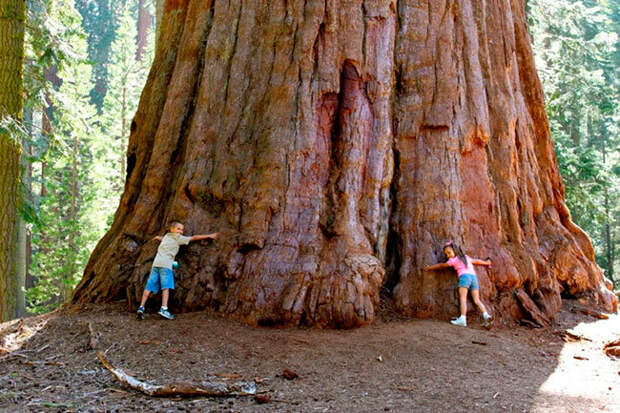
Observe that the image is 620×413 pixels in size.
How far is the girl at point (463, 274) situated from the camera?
6395 millimetres

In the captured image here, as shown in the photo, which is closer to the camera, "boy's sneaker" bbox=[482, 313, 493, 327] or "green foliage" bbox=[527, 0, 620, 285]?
"boy's sneaker" bbox=[482, 313, 493, 327]

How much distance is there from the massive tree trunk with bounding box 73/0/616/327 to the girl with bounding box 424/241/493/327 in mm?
168

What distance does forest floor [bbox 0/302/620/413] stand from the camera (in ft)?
13.3

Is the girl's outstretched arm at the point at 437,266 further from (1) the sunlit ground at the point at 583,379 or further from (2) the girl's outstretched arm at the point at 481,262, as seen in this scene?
(1) the sunlit ground at the point at 583,379

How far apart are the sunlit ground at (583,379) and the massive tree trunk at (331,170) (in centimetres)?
76

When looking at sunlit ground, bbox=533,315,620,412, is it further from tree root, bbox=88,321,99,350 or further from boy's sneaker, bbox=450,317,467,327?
tree root, bbox=88,321,99,350

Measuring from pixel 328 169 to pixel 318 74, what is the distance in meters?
1.12

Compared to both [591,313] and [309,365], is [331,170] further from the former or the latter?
[591,313]

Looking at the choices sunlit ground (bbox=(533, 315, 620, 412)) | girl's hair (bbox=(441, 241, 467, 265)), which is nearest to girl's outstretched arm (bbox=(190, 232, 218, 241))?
girl's hair (bbox=(441, 241, 467, 265))

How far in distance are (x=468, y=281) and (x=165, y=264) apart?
3.37 m

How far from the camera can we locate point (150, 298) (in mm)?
6352

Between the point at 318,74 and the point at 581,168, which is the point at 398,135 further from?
the point at 581,168

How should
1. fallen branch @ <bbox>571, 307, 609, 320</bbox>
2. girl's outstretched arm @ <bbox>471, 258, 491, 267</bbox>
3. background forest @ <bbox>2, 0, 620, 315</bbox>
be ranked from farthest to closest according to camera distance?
1. background forest @ <bbox>2, 0, 620, 315</bbox>
2. fallen branch @ <bbox>571, 307, 609, 320</bbox>
3. girl's outstretched arm @ <bbox>471, 258, 491, 267</bbox>

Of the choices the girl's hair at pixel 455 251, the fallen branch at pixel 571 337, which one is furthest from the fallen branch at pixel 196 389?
the fallen branch at pixel 571 337
